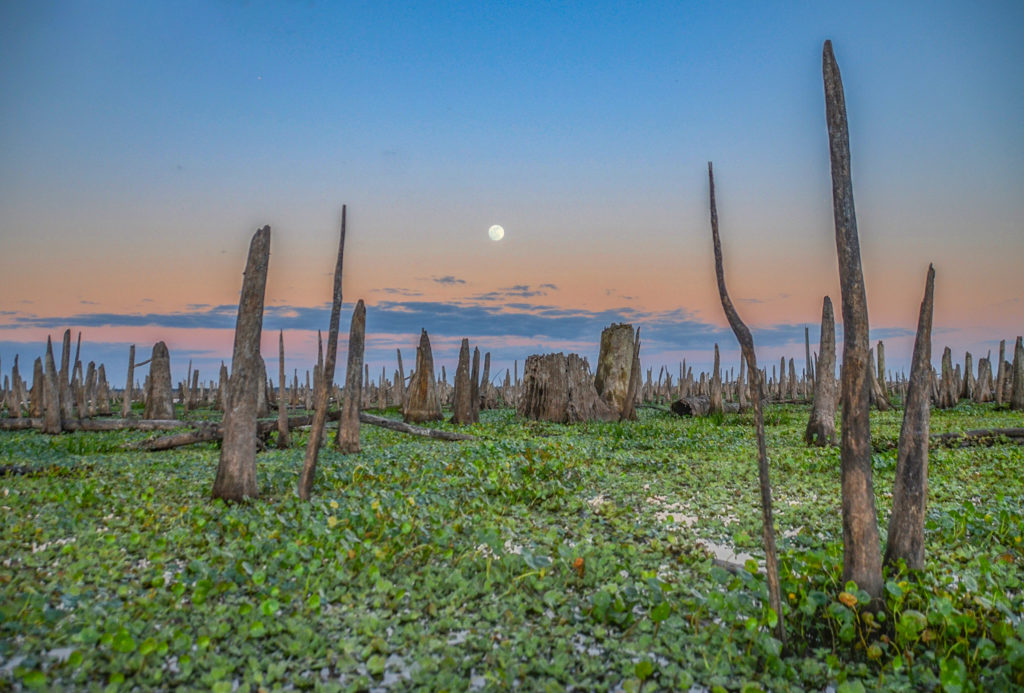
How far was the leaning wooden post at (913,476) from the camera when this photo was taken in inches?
156

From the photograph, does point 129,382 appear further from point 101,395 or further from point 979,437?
point 979,437

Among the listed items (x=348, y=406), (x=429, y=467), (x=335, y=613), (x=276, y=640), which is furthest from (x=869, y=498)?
(x=348, y=406)

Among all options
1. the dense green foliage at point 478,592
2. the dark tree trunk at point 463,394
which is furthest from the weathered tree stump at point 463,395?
the dense green foliage at point 478,592

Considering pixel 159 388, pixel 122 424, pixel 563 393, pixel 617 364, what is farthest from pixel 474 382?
pixel 159 388

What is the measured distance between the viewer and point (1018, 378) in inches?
850

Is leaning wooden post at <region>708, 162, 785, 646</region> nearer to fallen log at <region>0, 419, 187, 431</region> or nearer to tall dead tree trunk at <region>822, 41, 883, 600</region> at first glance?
tall dead tree trunk at <region>822, 41, 883, 600</region>

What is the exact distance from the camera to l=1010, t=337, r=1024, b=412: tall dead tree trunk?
842 inches

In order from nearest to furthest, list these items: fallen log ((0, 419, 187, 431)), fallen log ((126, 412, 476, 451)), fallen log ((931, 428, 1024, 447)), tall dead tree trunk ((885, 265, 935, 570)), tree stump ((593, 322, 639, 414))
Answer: tall dead tree trunk ((885, 265, 935, 570))
fallen log ((931, 428, 1024, 447))
fallen log ((126, 412, 476, 451))
fallen log ((0, 419, 187, 431))
tree stump ((593, 322, 639, 414))

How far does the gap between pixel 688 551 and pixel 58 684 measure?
13.7 feet

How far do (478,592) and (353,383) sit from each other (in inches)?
248

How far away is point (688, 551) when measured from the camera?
16.1 feet

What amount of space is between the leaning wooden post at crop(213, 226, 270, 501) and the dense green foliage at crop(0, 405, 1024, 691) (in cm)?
35

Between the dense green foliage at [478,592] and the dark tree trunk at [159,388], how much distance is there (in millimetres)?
13221

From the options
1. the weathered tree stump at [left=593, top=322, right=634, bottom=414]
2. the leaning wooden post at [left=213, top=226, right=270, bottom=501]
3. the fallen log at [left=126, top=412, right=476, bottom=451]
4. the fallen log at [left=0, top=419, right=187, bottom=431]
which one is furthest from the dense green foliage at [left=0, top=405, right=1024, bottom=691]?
the weathered tree stump at [left=593, top=322, right=634, bottom=414]
